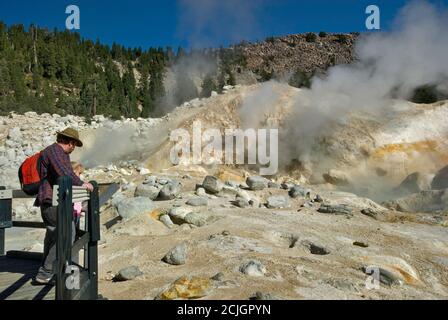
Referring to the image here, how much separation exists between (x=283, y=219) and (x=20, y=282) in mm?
3484

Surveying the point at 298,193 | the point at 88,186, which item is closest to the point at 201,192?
the point at 298,193

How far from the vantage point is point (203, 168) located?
11141 millimetres

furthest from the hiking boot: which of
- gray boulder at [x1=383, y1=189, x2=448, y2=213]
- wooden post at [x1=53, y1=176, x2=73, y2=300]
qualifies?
gray boulder at [x1=383, y1=189, x2=448, y2=213]

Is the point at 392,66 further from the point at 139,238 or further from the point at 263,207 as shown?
the point at 139,238

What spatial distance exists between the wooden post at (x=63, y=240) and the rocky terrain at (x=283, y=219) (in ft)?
3.53

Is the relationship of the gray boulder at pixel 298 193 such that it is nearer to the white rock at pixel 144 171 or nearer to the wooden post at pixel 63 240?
the white rock at pixel 144 171

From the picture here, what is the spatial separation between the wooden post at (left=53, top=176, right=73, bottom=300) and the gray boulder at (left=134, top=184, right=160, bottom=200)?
499 centimetres

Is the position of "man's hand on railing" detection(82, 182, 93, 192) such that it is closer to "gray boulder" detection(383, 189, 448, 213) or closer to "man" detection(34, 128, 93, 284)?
"man" detection(34, 128, 93, 284)

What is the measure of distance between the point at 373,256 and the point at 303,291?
4.64ft

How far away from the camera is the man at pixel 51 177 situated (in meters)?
3.04

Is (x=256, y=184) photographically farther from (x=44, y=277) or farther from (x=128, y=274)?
(x=44, y=277)

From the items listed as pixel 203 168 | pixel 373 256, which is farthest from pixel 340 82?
pixel 373 256

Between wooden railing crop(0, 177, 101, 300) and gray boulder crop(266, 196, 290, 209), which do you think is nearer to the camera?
wooden railing crop(0, 177, 101, 300)

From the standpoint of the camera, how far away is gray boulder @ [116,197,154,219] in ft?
21.3
